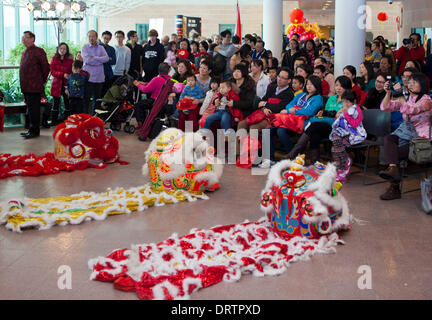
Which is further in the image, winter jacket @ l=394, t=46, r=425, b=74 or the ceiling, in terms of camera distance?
the ceiling

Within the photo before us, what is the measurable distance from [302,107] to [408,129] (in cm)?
149

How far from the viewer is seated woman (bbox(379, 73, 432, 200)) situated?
5551 millimetres

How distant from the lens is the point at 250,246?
411 cm

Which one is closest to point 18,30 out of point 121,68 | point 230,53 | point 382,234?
point 121,68

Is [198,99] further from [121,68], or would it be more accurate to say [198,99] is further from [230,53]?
[121,68]

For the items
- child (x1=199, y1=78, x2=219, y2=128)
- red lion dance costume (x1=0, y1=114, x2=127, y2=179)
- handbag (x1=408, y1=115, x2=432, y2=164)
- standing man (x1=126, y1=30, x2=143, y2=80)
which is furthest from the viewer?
standing man (x1=126, y1=30, x2=143, y2=80)

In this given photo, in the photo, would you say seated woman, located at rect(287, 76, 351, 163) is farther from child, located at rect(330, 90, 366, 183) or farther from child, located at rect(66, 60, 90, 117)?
child, located at rect(66, 60, 90, 117)

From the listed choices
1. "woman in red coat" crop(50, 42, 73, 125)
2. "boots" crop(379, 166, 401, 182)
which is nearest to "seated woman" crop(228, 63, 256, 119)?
"boots" crop(379, 166, 401, 182)

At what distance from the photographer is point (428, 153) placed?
5262mm

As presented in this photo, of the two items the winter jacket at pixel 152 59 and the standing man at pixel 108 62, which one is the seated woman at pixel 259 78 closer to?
the winter jacket at pixel 152 59

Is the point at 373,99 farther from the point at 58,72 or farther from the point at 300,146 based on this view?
the point at 58,72

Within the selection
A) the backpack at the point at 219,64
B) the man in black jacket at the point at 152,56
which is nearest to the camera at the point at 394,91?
the backpack at the point at 219,64

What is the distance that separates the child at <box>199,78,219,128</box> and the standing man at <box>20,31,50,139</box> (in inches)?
115

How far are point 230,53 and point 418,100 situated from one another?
17.6ft
